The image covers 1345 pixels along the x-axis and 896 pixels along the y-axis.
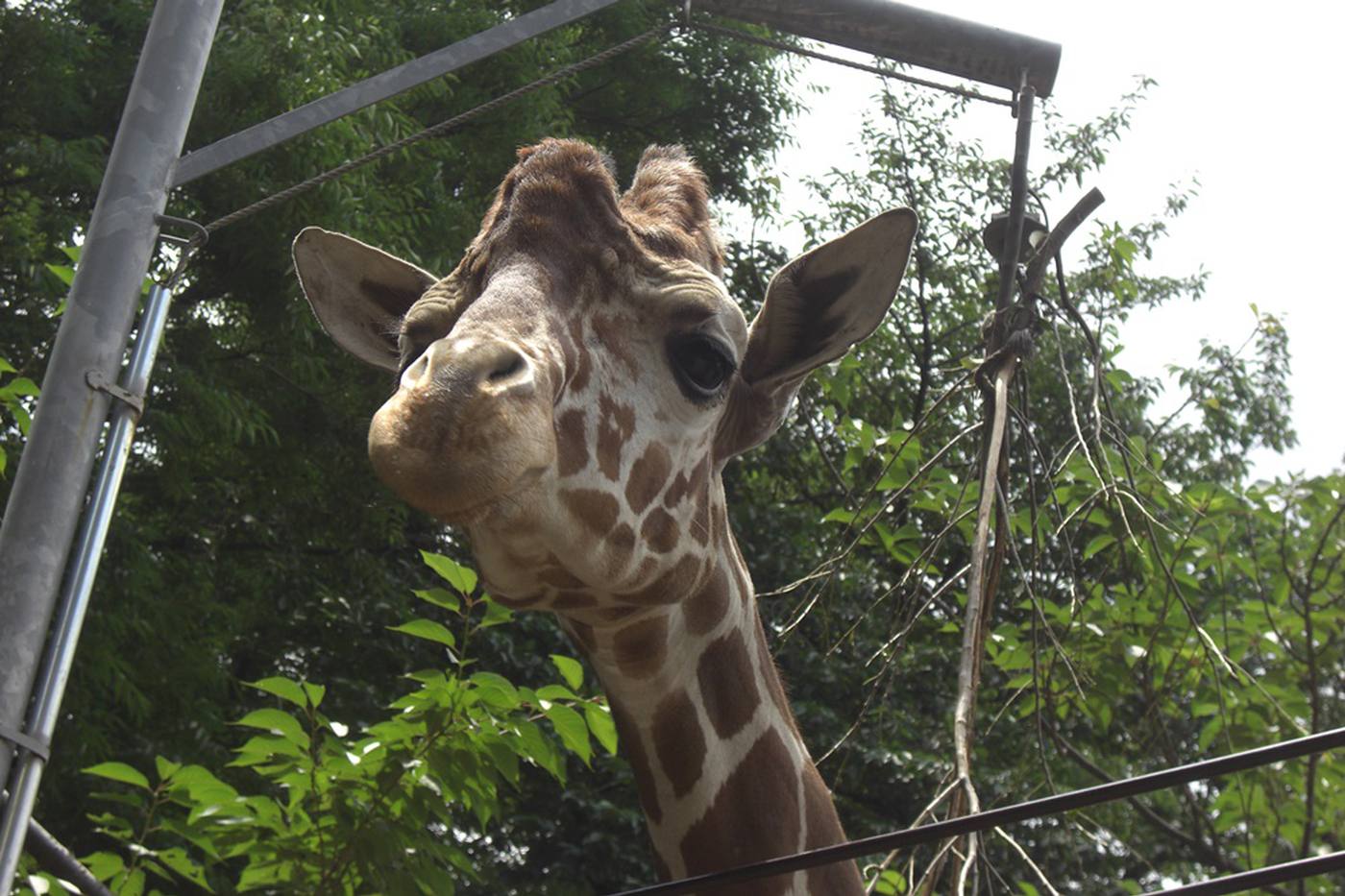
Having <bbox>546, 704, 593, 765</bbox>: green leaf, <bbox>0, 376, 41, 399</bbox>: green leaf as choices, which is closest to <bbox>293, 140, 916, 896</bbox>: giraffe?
<bbox>546, 704, 593, 765</bbox>: green leaf

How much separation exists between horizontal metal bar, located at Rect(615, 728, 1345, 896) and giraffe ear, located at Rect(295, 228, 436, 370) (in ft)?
4.39

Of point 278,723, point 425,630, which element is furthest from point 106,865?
point 425,630

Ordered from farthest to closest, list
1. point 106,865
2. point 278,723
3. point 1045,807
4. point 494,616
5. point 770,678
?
point 494,616 → point 106,865 → point 278,723 → point 770,678 → point 1045,807

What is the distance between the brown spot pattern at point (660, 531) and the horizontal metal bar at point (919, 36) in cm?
171

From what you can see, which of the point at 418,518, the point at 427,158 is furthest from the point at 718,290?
the point at 418,518

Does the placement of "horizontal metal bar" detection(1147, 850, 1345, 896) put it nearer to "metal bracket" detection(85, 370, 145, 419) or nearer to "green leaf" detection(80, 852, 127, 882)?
"metal bracket" detection(85, 370, 145, 419)

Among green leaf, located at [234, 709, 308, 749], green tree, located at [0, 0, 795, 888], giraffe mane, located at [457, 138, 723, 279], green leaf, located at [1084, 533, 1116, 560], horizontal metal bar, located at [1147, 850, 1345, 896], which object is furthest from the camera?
green tree, located at [0, 0, 795, 888]

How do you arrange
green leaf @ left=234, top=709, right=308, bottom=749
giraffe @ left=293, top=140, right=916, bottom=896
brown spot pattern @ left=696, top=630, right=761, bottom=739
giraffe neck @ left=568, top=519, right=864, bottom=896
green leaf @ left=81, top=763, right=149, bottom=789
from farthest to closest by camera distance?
green leaf @ left=234, top=709, right=308, bottom=749 < green leaf @ left=81, top=763, right=149, bottom=789 < brown spot pattern @ left=696, top=630, right=761, bottom=739 < giraffe neck @ left=568, top=519, right=864, bottom=896 < giraffe @ left=293, top=140, right=916, bottom=896

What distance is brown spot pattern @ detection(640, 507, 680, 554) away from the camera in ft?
8.82

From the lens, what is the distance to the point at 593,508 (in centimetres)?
255

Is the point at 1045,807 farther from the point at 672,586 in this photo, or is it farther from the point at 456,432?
the point at 456,432

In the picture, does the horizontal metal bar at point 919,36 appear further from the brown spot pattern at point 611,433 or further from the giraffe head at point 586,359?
the brown spot pattern at point 611,433

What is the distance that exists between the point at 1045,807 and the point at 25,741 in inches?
60.8

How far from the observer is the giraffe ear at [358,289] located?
127 inches
